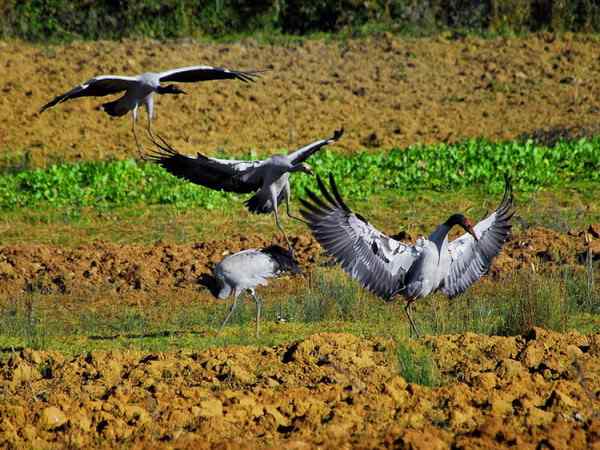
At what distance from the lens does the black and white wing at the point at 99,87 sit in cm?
1407

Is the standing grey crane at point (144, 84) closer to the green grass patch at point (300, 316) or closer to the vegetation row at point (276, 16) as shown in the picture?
the green grass patch at point (300, 316)

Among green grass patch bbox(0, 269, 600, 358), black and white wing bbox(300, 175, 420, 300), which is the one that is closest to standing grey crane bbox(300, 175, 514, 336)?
black and white wing bbox(300, 175, 420, 300)

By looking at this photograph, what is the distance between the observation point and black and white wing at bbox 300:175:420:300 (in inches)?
445

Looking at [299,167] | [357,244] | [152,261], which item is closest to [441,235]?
[357,244]

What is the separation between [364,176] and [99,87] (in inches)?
274

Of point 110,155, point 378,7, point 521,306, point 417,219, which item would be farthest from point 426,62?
point 521,306

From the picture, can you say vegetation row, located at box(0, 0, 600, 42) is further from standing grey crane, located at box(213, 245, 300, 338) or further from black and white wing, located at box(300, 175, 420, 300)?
black and white wing, located at box(300, 175, 420, 300)

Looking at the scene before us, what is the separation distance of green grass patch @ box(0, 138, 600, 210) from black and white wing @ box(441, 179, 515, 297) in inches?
304

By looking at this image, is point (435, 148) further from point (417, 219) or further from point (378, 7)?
point (378, 7)

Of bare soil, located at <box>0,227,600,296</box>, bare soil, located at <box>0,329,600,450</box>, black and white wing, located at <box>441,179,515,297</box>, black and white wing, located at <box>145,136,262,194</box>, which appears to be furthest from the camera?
bare soil, located at <box>0,227,600,296</box>

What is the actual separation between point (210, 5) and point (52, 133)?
9920 millimetres

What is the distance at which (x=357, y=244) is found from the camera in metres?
11.4

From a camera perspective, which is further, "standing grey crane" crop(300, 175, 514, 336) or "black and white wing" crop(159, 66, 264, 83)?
"black and white wing" crop(159, 66, 264, 83)

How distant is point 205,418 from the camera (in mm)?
8453
